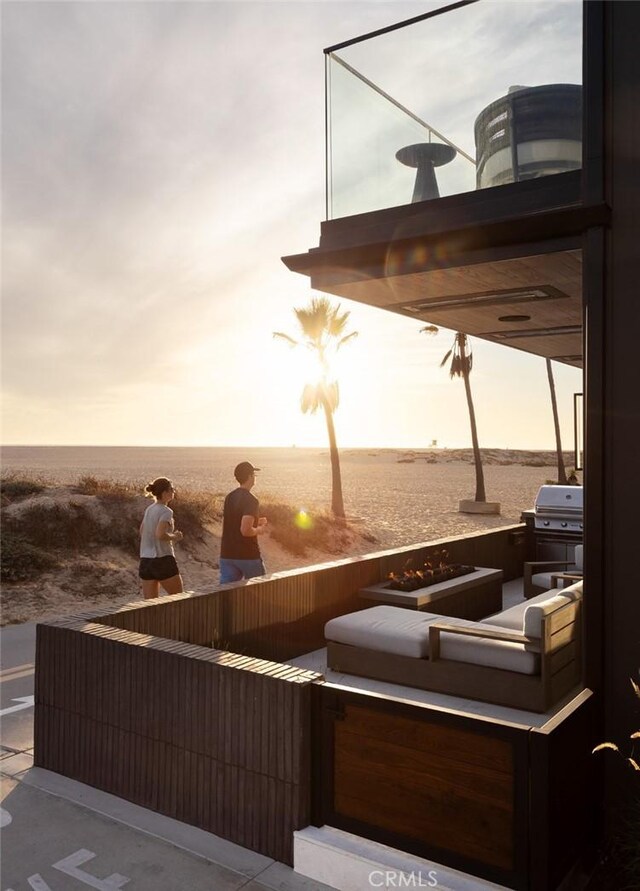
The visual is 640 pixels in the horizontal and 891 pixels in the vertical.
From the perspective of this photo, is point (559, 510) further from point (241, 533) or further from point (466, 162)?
point (466, 162)

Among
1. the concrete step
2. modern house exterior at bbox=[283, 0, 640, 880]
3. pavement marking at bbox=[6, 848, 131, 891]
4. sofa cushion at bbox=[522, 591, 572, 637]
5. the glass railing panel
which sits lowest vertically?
pavement marking at bbox=[6, 848, 131, 891]

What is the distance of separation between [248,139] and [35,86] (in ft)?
13.8

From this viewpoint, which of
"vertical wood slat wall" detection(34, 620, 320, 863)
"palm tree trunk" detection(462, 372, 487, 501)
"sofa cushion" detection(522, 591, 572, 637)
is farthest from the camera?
"palm tree trunk" detection(462, 372, 487, 501)

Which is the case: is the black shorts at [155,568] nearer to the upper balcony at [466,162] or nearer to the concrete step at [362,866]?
the upper balcony at [466,162]

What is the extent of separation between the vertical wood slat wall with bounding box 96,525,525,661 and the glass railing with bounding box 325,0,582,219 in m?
3.15

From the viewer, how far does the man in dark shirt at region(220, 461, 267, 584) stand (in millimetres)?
6480

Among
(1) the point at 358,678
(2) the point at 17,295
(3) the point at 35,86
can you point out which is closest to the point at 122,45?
(3) the point at 35,86

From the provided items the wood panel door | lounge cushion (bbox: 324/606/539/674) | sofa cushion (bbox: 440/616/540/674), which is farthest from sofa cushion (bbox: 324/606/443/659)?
the wood panel door

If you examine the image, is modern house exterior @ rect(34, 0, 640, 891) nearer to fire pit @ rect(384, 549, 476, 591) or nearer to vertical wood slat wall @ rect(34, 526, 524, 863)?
vertical wood slat wall @ rect(34, 526, 524, 863)

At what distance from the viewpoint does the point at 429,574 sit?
7.29 metres

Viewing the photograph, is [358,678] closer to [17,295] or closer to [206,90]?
[206,90]

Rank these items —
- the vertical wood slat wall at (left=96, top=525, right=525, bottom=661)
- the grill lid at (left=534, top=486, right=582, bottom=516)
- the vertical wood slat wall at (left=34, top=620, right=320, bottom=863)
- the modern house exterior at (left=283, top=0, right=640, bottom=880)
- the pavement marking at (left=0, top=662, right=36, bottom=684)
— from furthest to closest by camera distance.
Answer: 1. the grill lid at (left=534, top=486, right=582, bottom=516)
2. the pavement marking at (left=0, top=662, right=36, bottom=684)
3. the vertical wood slat wall at (left=96, top=525, right=525, bottom=661)
4. the modern house exterior at (left=283, top=0, right=640, bottom=880)
5. the vertical wood slat wall at (left=34, top=620, right=320, bottom=863)

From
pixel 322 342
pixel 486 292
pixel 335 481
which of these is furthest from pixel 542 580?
pixel 322 342

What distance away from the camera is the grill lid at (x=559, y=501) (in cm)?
991
